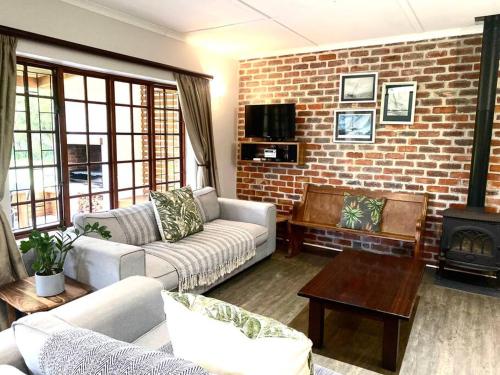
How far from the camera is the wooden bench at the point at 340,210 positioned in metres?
3.73

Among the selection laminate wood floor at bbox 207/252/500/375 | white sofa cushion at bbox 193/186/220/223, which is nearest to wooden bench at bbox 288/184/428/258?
laminate wood floor at bbox 207/252/500/375

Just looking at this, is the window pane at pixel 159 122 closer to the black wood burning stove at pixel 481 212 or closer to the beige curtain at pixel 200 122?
the beige curtain at pixel 200 122

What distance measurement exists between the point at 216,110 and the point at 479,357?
3.59 m

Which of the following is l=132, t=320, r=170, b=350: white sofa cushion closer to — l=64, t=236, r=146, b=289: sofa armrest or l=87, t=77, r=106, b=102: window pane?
l=64, t=236, r=146, b=289: sofa armrest

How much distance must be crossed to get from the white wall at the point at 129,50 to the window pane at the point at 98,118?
1.17ft

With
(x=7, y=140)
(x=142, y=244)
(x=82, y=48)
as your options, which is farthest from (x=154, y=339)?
(x=82, y=48)

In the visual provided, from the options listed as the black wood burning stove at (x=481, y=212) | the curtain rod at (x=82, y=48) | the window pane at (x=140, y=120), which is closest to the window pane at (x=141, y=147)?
the window pane at (x=140, y=120)

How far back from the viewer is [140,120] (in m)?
3.77

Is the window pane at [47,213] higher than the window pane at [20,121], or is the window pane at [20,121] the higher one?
the window pane at [20,121]

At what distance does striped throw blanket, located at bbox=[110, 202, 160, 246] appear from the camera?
299 centimetres

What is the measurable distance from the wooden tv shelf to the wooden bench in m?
0.38

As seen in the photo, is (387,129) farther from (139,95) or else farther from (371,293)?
(139,95)

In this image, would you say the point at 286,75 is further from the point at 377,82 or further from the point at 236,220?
the point at 236,220

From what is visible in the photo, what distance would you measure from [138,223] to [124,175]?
2.44 ft
